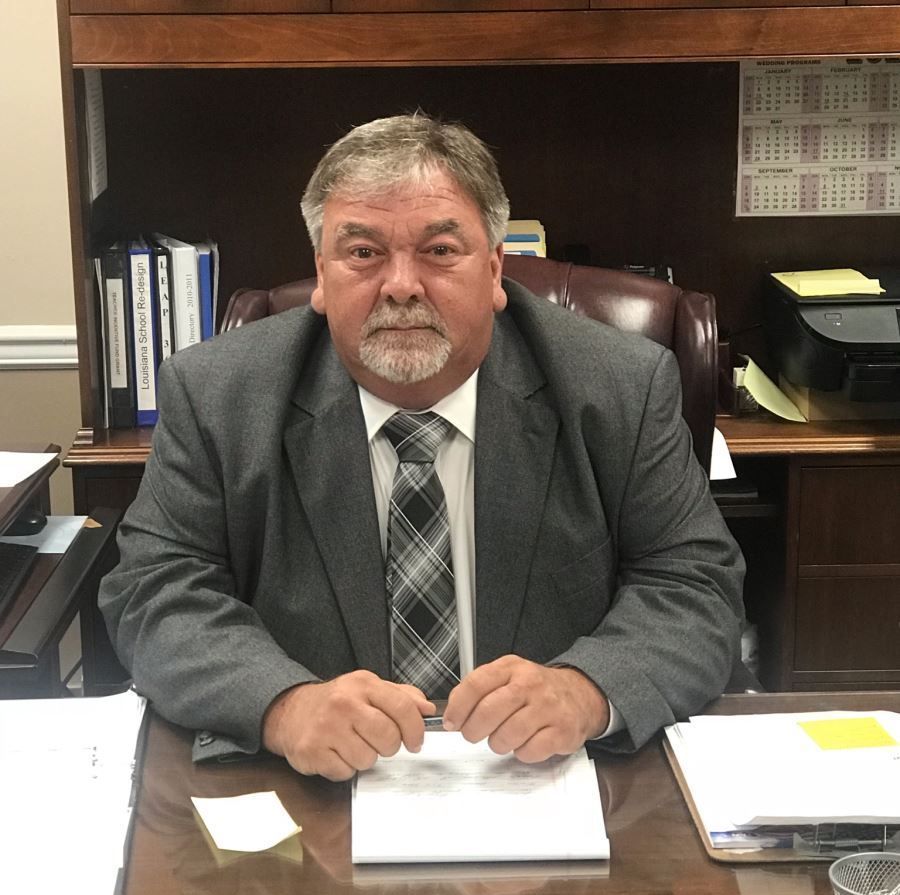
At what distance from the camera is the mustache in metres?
1.62

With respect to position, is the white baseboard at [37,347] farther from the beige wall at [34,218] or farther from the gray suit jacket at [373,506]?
the gray suit jacket at [373,506]

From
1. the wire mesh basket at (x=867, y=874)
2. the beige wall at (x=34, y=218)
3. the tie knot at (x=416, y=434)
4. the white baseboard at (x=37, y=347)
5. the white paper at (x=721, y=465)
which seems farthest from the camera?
the white baseboard at (x=37, y=347)

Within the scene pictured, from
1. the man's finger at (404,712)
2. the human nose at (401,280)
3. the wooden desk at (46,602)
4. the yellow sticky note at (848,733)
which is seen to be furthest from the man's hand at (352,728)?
the wooden desk at (46,602)

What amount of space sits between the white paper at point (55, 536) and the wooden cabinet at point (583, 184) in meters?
0.28

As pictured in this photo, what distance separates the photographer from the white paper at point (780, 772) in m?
1.20

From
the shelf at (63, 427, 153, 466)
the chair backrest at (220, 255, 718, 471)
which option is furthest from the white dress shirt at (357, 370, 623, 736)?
the shelf at (63, 427, 153, 466)

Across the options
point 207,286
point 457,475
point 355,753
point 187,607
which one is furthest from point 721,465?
point 355,753

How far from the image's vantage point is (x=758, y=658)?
2863 mm

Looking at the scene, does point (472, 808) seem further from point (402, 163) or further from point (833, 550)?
point (833, 550)

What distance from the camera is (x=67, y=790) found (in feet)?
4.21

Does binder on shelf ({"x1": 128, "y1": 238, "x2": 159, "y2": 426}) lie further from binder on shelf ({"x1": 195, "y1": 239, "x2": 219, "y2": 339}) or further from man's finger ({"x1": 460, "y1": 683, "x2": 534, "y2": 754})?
man's finger ({"x1": 460, "y1": 683, "x2": 534, "y2": 754})

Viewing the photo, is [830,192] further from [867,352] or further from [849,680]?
[849,680]

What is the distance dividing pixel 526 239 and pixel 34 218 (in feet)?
3.46

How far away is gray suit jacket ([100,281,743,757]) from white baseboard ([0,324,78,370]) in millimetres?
1374
